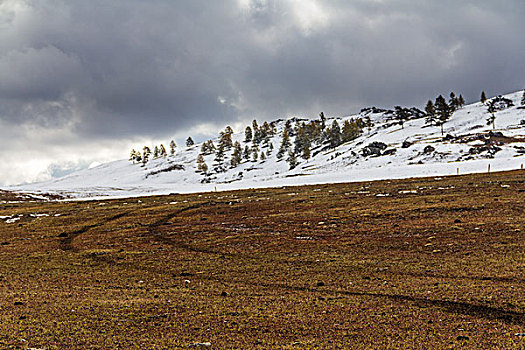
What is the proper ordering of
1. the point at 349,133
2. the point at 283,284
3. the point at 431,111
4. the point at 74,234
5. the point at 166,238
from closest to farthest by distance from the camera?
the point at 283,284
the point at 166,238
the point at 74,234
the point at 431,111
the point at 349,133

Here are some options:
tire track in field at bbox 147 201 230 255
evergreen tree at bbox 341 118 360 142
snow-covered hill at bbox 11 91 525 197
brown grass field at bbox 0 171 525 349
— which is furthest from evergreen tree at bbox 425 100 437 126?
tire track in field at bbox 147 201 230 255

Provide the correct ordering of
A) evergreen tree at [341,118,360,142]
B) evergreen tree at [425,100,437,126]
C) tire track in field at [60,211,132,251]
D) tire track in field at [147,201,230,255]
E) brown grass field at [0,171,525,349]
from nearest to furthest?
brown grass field at [0,171,525,349] → tire track in field at [147,201,230,255] → tire track in field at [60,211,132,251] → evergreen tree at [425,100,437,126] → evergreen tree at [341,118,360,142]

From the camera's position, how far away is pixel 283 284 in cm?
1317

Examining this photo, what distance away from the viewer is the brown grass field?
26.3 ft

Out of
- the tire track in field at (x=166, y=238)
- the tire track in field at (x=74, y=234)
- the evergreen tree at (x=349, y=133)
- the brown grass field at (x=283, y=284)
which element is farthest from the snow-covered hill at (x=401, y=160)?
the brown grass field at (x=283, y=284)

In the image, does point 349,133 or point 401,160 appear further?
point 349,133

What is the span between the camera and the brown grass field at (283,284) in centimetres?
802

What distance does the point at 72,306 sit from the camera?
1040cm

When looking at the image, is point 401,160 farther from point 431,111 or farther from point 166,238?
point 166,238

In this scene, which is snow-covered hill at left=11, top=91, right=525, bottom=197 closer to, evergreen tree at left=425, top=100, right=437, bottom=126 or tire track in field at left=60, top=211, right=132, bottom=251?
evergreen tree at left=425, top=100, right=437, bottom=126

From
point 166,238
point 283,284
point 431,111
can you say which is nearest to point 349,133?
point 431,111

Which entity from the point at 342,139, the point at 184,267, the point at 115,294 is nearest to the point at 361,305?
the point at 115,294

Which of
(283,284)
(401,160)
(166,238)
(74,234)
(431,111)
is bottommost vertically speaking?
(283,284)

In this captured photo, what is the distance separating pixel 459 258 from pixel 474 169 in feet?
230
